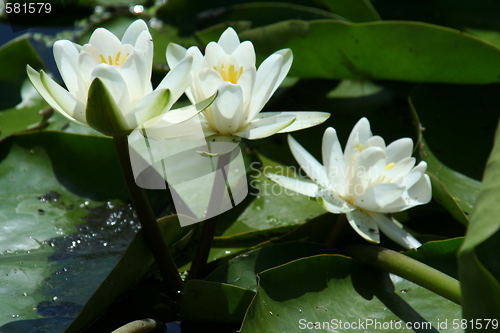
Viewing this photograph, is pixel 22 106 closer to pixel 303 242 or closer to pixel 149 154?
pixel 149 154

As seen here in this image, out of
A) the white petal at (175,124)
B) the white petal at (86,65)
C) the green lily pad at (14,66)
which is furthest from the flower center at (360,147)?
the green lily pad at (14,66)

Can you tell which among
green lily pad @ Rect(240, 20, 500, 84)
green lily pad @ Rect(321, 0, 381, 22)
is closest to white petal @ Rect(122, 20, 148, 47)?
green lily pad @ Rect(240, 20, 500, 84)

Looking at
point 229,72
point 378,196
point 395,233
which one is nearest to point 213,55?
point 229,72

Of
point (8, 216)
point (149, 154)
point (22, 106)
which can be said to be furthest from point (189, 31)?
point (8, 216)

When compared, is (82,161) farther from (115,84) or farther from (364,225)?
(364,225)

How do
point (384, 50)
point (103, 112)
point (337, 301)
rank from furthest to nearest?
point (384, 50)
point (337, 301)
point (103, 112)

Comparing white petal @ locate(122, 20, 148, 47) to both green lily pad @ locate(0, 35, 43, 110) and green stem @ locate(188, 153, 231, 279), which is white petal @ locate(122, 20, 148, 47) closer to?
green stem @ locate(188, 153, 231, 279)
